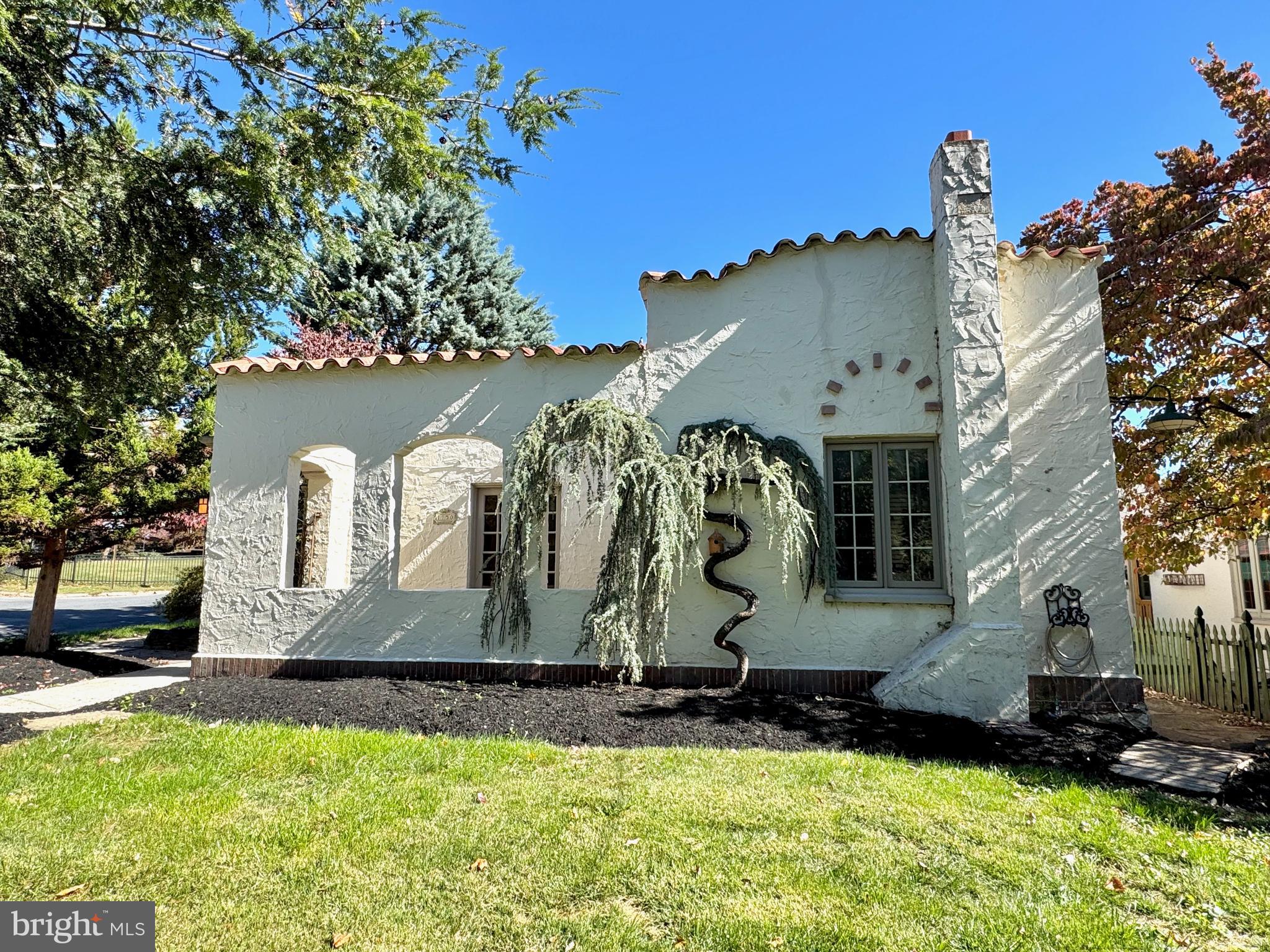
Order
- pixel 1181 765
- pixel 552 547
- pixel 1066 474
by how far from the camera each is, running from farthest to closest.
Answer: pixel 552 547
pixel 1066 474
pixel 1181 765

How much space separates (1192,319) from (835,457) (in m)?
4.88

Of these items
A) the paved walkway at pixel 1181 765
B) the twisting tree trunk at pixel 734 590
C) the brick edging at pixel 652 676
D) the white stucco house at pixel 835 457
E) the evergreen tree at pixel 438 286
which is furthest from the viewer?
the evergreen tree at pixel 438 286

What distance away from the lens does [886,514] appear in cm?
671

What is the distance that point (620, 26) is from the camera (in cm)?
747

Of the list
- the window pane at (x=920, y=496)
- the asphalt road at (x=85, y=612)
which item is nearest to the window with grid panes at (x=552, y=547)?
the window pane at (x=920, y=496)

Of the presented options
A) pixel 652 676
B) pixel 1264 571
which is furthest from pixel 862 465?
pixel 1264 571

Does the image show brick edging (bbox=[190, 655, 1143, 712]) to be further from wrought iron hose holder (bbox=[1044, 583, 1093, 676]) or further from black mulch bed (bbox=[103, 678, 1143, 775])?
black mulch bed (bbox=[103, 678, 1143, 775])

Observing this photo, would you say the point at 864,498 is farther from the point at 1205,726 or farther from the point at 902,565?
the point at 1205,726

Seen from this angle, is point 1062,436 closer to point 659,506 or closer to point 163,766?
point 659,506

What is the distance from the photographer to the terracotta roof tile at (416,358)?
7.17m

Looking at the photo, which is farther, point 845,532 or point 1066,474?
point 845,532

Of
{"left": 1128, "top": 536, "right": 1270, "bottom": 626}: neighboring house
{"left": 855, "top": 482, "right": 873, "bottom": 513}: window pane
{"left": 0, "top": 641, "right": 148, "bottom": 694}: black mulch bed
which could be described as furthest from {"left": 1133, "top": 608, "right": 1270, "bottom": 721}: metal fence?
{"left": 0, "top": 641, "right": 148, "bottom": 694}: black mulch bed

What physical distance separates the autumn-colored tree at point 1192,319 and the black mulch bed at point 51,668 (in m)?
11.9

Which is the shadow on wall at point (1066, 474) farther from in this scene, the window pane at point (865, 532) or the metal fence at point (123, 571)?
the metal fence at point (123, 571)
